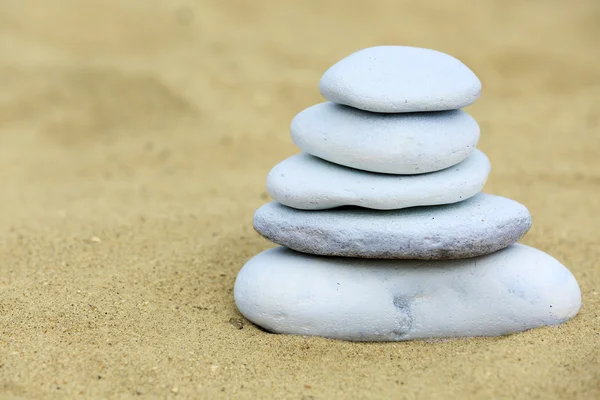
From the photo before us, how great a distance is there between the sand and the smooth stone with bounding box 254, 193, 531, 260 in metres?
0.43

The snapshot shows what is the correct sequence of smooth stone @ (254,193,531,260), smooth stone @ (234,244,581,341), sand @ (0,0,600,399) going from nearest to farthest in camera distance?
1. sand @ (0,0,600,399)
2. smooth stone @ (254,193,531,260)
3. smooth stone @ (234,244,581,341)

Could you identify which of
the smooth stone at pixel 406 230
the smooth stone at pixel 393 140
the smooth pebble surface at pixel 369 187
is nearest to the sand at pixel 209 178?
the smooth stone at pixel 406 230

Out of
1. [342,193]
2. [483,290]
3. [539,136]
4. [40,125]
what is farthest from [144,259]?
[539,136]

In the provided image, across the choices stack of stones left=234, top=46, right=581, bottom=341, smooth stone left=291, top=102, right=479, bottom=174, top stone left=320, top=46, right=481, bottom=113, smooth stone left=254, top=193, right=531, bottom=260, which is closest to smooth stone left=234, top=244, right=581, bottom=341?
stack of stones left=234, top=46, right=581, bottom=341

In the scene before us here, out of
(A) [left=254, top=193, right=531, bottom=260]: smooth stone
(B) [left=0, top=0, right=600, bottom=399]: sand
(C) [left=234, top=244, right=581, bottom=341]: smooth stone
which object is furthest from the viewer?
(C) [left=234, top=244, right=581, bottom=341]: smooth stone

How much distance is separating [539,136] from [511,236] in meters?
3.94

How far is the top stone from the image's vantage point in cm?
373

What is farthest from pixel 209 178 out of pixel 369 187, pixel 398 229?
pixel 398 229

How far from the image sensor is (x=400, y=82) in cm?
376

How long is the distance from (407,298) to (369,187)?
1.80ft

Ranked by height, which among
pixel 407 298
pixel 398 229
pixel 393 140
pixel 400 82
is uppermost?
pixel 400 82

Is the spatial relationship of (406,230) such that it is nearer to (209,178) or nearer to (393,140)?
(393,140)

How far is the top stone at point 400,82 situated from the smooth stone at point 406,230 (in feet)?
1.59

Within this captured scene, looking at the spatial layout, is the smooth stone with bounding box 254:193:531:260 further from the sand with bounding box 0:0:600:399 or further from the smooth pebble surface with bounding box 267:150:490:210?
the sand with bounding box 0:0:600:399
